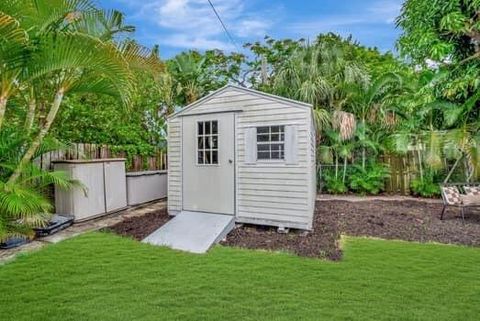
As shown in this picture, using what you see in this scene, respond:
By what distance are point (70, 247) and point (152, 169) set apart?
485 cm

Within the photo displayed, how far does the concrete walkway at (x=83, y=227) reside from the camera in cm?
493

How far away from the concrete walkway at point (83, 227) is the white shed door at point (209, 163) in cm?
151

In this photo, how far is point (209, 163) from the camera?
22.1 feet

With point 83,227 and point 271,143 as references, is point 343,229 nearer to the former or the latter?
point 271,143

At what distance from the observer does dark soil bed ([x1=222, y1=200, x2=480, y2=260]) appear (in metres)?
5.36

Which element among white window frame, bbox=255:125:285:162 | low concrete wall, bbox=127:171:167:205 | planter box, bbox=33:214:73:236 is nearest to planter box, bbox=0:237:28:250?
planter box, bbox=33:214:73:236

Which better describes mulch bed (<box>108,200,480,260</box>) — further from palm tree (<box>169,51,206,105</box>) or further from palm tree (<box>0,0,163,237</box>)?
palm tree (<box>169,51,206,105</box>)

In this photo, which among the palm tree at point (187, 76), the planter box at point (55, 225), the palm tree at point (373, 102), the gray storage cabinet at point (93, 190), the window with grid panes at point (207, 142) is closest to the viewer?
the planter box at point (55, 225)

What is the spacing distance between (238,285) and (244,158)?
309cm

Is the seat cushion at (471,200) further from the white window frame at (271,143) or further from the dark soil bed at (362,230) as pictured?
the white window frame at (271,143)

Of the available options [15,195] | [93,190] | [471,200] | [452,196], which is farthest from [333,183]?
[15,195]

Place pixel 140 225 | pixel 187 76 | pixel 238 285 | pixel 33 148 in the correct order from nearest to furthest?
pixel 238 285 → pixel 33 148 → pixel 140 225 → pixel 187 76

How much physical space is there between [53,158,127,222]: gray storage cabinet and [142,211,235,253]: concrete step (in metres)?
1.71

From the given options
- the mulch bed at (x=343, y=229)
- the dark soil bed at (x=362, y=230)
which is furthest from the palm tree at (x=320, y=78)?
the mulch bed at (x=343, y=229)
